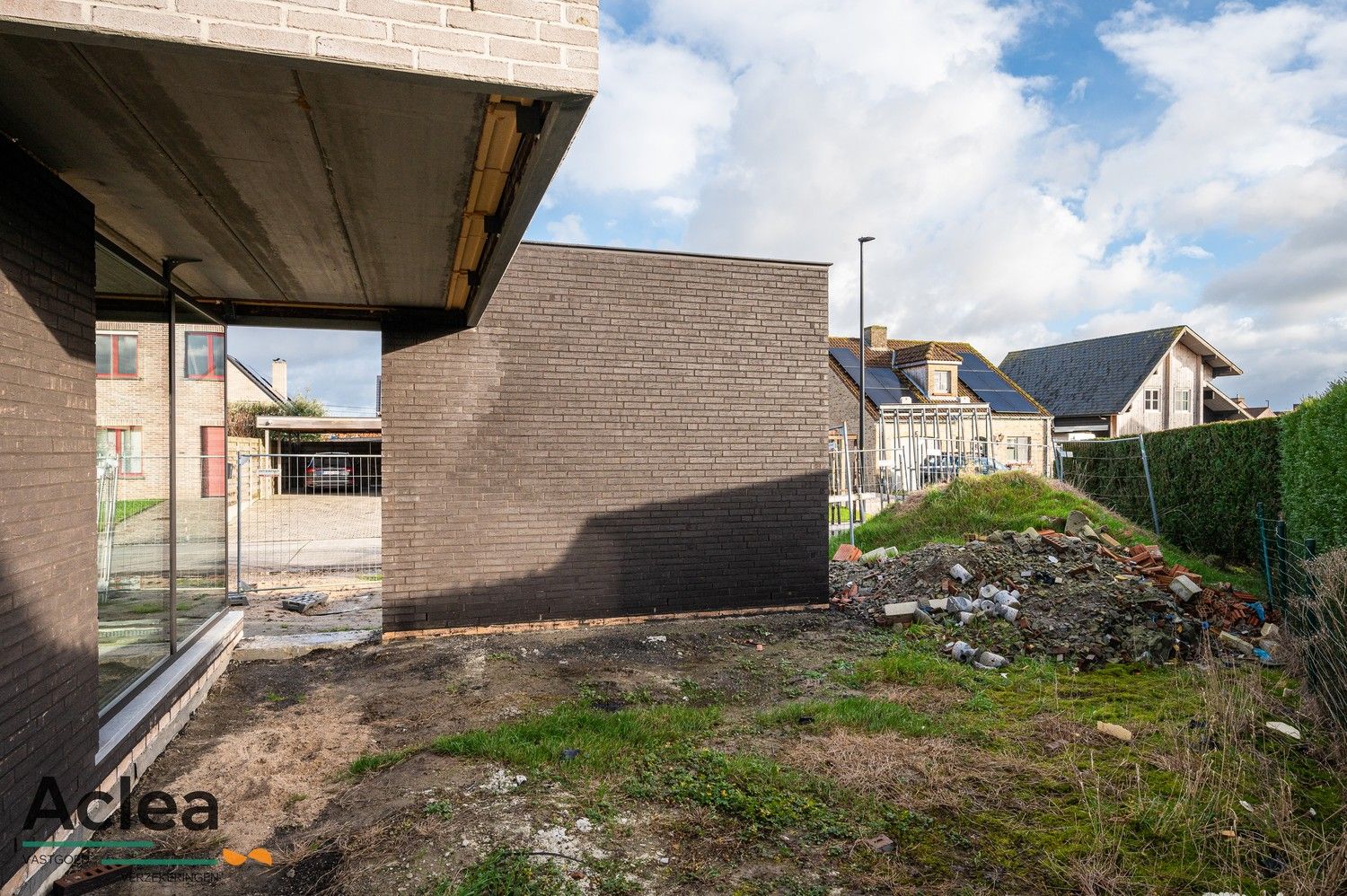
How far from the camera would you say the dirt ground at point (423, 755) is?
10.6ft

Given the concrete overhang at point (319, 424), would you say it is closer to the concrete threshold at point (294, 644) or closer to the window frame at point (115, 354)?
the concrete threshold at point (294, 644)

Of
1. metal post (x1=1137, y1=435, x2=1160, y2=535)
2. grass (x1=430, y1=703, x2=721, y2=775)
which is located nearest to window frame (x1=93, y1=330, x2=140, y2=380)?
grass (x1=430, y1=703, x2=721, y2=775)

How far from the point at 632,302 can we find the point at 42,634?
6.07 m

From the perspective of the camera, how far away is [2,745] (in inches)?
109

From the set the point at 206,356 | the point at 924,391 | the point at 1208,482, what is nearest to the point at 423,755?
the point at 206,356

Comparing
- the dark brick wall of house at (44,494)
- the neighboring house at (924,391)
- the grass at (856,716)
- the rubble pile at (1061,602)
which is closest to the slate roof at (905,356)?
the neighboring house at (924,391)

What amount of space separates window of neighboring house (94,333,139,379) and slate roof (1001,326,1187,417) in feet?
108

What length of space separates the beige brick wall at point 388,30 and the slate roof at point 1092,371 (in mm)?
32640

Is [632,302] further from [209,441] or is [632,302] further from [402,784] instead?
[402,784]

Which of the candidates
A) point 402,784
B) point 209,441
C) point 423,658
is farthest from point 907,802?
point 209,441

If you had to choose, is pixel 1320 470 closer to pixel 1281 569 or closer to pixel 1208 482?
pixel 1281 569

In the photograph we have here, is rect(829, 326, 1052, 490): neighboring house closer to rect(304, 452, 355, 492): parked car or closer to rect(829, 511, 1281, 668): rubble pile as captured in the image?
rect(829, 511, 1281, 668): rubble pile

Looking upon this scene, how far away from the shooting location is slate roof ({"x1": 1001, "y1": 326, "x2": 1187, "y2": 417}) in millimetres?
30391

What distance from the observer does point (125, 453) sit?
4.60 meters
